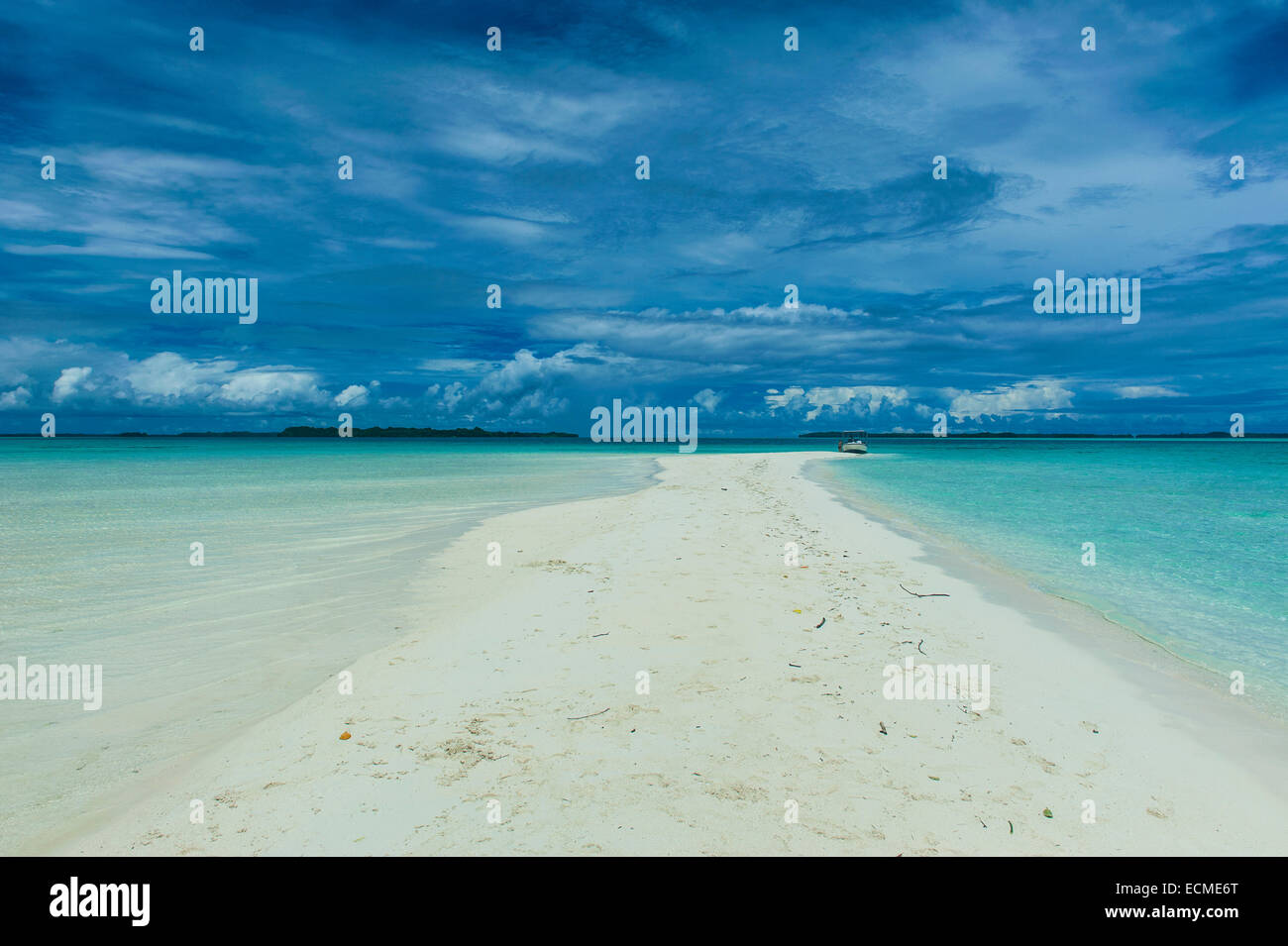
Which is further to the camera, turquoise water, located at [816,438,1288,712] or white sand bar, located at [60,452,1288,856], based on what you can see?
turquoise water, located at [816,438,1288,712]

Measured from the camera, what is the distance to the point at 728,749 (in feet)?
16.7

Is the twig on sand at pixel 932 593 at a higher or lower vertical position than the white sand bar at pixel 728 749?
higher

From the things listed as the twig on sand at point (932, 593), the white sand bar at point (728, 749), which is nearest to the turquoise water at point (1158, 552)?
the white sand bar at point (728, 749)

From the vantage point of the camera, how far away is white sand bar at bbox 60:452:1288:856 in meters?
3.97

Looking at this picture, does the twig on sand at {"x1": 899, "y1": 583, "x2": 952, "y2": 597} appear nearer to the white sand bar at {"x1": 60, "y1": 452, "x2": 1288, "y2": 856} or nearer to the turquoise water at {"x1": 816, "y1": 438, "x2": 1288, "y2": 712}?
the white sand bar at {"x1": 60, "y1": 452, "x2": 1288, "y2": 856}

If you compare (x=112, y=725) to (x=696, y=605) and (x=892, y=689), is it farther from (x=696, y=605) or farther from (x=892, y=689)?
(x=892, y=689)

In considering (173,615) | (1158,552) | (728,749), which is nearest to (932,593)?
(728,749)

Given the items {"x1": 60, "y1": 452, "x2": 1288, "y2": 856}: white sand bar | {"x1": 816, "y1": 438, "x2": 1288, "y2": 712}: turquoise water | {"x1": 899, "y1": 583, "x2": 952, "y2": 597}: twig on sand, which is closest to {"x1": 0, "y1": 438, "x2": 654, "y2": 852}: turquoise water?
{"x1": 60, "y1": 452, "x2": 1288, "y2": 856}: white sand bar

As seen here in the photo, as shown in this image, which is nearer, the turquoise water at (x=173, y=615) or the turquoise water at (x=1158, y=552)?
the turquoise water at (x=173, y=615)

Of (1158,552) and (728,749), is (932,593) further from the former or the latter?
(1158,552)

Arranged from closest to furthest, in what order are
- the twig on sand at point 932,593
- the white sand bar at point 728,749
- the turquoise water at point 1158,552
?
the white sand bar at point 728,749, the turquoise water at point 1158,552, the twig on sand at point 932,593

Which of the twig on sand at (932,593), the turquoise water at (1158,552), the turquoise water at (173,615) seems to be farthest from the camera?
the twig on sand at (932,593)

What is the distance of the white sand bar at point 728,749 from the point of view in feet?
13.0

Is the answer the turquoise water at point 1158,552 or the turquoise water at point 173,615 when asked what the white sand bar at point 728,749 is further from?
the turquoise water at point 1158,552
